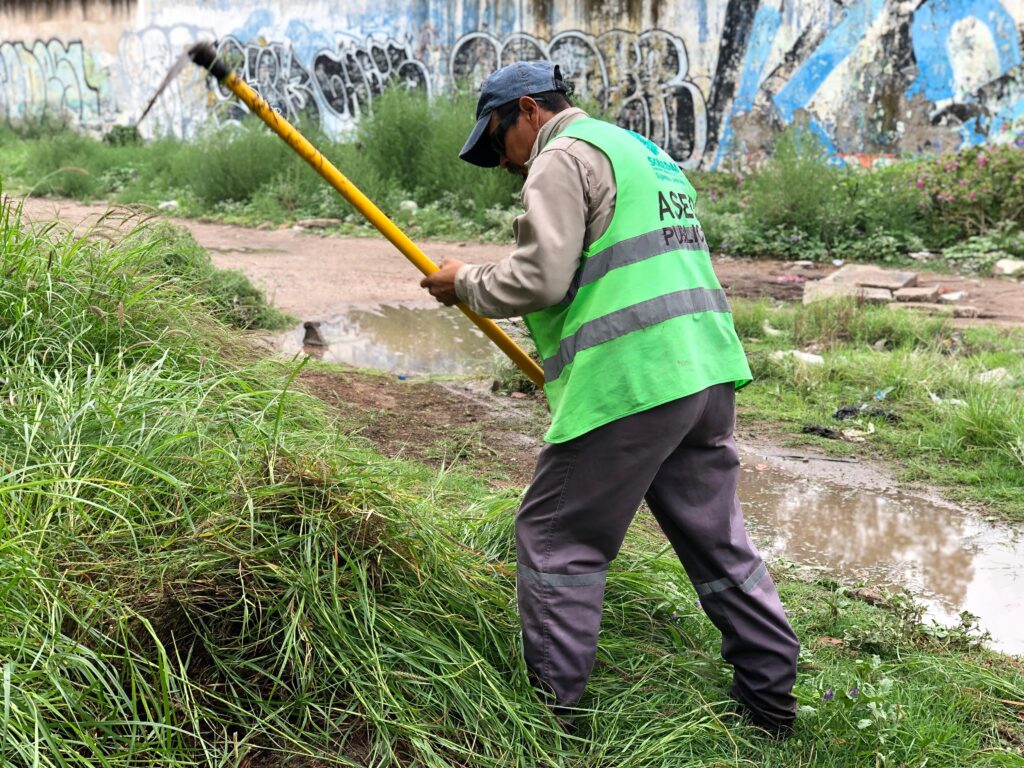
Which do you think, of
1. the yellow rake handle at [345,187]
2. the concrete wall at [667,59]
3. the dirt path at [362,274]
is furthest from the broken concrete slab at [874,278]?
the yellow rake handle at [345,187]

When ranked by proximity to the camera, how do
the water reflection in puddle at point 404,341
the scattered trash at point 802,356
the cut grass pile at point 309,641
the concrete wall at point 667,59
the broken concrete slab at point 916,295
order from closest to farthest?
the cut grass pile at point 309,641, the scattered trash at point 802,356, the water reflection in puddle at point 404,341, the broken concrete slab at point 916,295, the concrete wall at point 667,59

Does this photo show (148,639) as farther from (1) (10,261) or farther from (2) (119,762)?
(1) (10,261)

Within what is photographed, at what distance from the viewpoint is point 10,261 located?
12.5ft

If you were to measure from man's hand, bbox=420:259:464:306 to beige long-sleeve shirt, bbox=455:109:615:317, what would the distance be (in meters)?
0.21

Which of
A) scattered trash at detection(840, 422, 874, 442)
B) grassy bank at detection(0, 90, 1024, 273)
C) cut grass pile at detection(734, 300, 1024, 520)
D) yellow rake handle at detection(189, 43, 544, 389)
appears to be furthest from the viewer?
grassy bank at detection(0, 90, 1024, 273)

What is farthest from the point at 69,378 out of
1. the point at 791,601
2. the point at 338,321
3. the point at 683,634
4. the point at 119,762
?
the point at 338,321

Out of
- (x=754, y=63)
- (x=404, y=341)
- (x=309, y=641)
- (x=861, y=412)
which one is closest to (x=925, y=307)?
(x=861, y=412)

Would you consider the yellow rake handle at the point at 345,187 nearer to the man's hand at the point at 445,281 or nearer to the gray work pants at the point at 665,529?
the man's hand at the point at 445,281

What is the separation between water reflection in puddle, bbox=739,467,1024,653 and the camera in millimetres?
3758

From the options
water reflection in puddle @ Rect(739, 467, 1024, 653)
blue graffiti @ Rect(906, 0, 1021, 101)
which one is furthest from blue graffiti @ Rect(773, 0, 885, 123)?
water reflection in puddle @ Rect(739, 467, 1024, 653)

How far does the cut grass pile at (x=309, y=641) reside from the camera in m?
2.25

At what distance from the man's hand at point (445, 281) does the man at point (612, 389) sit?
0.23 feet

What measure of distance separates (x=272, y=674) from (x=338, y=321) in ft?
18.5

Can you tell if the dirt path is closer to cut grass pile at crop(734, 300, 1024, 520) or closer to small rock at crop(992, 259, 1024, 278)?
small rock at crop(992, 259, 1024, 278)
